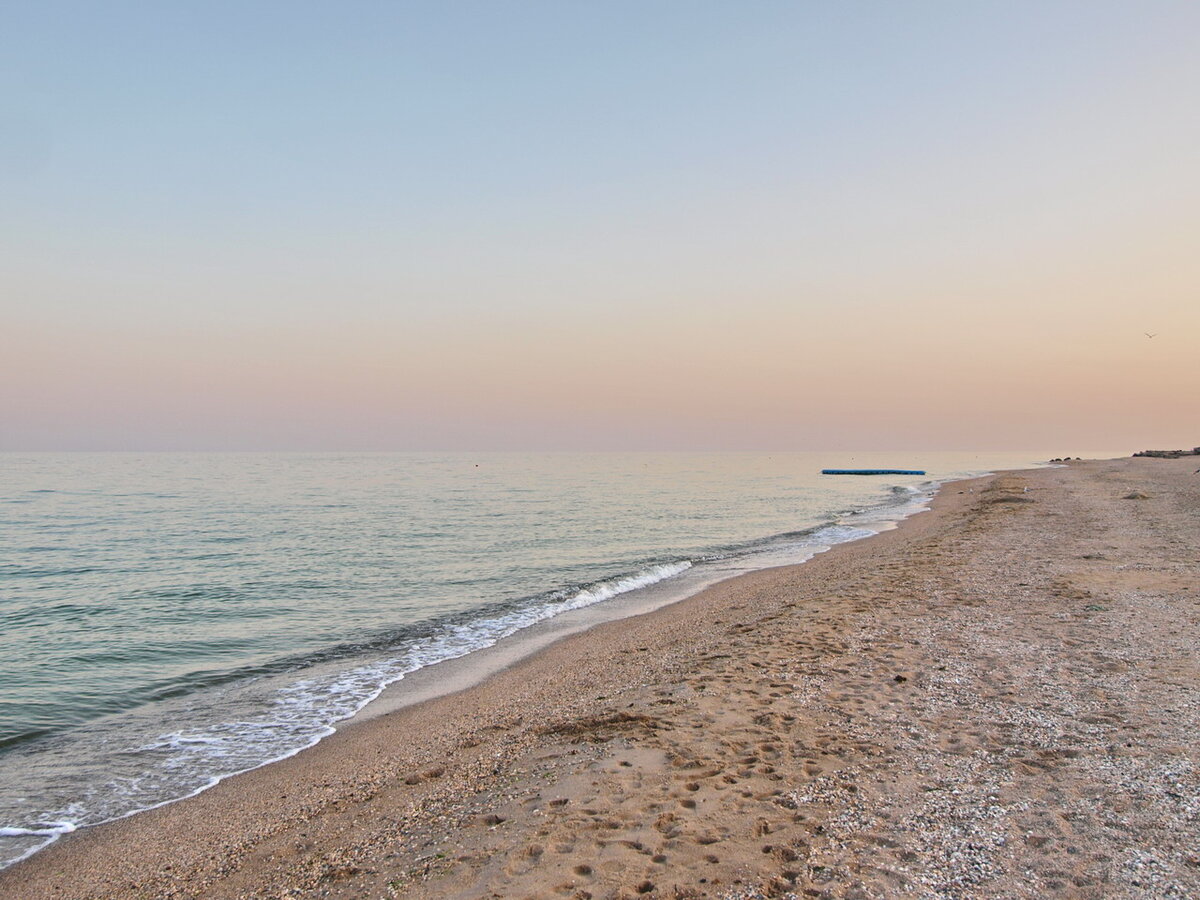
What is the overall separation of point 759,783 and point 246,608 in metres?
17.3

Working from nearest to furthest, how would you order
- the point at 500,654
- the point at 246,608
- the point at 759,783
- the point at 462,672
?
the point at 759,783 < the point at 462,672 < the point at 500,654 < the point at 246,608

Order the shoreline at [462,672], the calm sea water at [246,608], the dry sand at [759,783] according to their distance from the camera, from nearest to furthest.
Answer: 1. the dry sand at [759,783]
2. the shoreline at [462,672]
3. the calm sea water at [246,608]

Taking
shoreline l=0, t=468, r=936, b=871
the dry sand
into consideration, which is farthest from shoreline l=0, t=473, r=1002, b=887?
the dry sand

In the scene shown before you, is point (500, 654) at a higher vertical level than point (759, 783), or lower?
lower

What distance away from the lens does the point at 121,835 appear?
24.1 feet

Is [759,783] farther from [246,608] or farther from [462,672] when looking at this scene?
[246,608]

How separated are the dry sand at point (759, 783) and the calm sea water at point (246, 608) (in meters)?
1.88

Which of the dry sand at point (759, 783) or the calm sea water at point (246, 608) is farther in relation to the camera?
the calm sea water at point (246, 608)

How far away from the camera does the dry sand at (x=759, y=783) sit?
198 inches

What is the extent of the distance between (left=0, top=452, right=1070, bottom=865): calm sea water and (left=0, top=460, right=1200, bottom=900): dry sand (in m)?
1.88

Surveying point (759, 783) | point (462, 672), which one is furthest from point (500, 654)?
point (759, 783)

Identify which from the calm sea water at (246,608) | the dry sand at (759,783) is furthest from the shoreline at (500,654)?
the dry sand at (759,783)

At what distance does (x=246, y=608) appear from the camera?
63.1ft

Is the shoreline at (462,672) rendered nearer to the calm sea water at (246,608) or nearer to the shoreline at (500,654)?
the shoreline at (500,654)
